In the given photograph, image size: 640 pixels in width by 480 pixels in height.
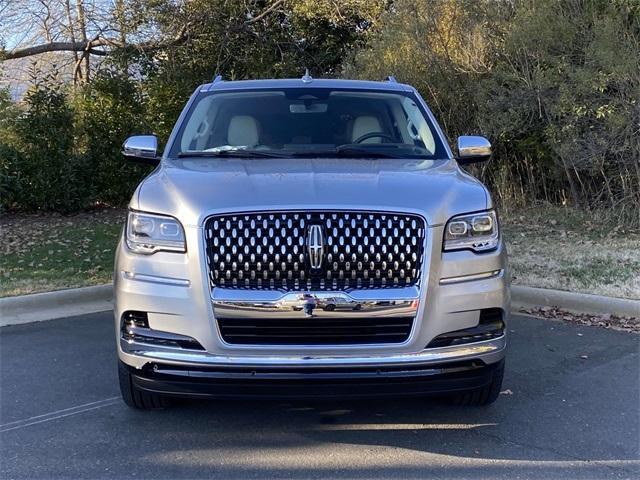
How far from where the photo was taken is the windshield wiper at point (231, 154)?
14.7 feet

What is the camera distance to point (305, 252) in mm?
3404

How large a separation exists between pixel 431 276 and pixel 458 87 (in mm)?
9092

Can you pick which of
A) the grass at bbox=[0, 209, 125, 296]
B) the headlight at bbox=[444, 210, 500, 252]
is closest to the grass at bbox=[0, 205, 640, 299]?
the grass at bbox=[0, 209, 125, 296]

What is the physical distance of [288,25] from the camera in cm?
1592

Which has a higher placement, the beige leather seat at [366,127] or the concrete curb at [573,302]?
the beige leather seat at [366,127]

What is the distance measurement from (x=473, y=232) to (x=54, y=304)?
14.9 feet

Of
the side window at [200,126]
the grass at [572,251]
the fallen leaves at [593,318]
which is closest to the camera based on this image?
the side window at [200,126]

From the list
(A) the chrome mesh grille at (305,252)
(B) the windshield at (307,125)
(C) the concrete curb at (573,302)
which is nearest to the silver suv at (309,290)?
(A) the chrome mesh grille at (305,252)

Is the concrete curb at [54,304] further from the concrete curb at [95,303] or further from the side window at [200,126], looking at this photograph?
the side window at [200,126]

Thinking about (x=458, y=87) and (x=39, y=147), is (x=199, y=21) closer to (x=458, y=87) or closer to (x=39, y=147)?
(x=39, y=147)

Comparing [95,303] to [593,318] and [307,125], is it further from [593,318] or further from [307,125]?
[593,318]

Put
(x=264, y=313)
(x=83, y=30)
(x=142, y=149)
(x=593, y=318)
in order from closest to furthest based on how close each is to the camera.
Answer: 1. (x=264, y=313)
2. (x=142, y=149)
3. (x=593, y=318)
4. (x=83, y=30)

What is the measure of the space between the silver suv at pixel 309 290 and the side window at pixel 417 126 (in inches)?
47.7

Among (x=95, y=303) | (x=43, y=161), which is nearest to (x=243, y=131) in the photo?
(x=95, y=303)
